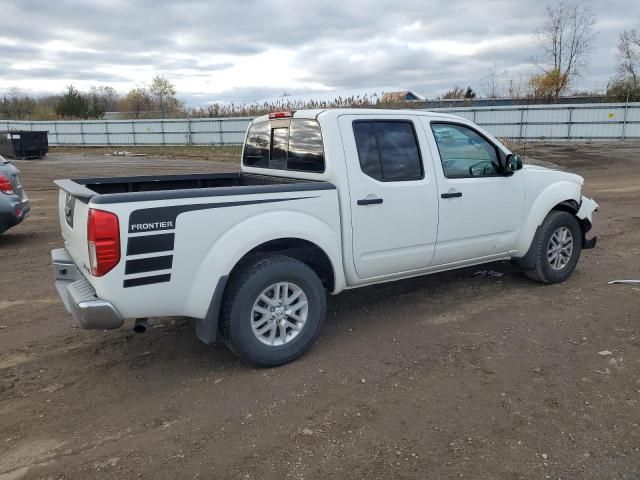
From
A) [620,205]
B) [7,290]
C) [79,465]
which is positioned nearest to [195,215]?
[79,465]

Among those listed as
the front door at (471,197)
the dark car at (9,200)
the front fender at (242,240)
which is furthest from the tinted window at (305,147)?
the dark car at (9,200)

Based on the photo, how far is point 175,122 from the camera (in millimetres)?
38500

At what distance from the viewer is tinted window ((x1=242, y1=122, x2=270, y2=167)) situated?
5.29 m

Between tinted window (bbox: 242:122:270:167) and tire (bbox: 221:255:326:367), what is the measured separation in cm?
163

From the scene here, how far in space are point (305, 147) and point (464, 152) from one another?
1.57 meters

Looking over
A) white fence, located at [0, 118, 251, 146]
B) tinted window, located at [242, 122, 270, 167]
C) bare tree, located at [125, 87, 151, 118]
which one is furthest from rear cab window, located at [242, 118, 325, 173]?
bare tree, located at [125, 87, 151, 118]

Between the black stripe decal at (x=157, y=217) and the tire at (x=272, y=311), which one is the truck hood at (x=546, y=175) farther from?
the black stripe decal at (x=157, y=217)

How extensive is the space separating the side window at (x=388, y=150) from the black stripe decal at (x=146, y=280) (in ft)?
6.00

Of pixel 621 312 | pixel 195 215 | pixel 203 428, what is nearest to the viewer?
pixel 203 428

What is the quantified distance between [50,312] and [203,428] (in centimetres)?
284

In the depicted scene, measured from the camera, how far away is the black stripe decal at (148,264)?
3404mm

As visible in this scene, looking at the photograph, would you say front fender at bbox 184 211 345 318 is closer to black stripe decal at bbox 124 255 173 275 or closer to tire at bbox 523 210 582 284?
black stripe decal at bbox 124 255 173 275

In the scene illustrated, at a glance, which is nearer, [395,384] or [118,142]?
[395,384]

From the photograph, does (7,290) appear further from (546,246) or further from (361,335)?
(546,246)
